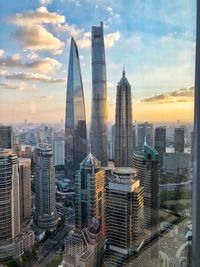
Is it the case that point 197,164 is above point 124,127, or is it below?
below

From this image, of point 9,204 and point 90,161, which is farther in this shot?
point 90,161

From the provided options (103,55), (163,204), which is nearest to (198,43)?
(103,55)

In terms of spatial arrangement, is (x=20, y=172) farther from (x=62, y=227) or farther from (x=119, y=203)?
(x=119, y=203)

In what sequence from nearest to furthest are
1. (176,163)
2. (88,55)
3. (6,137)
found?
1. (6,137)
2. (176,163)
3. (88,55)

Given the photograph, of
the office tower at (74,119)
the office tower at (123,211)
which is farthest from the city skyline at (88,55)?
the office tower at (123,211)

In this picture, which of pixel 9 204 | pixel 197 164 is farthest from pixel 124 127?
pixel 9 204

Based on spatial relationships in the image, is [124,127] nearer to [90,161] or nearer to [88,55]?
[90,161]

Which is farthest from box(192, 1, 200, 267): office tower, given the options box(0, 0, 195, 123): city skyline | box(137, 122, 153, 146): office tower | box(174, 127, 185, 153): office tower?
box(137, 122, 153, 146): office tower
